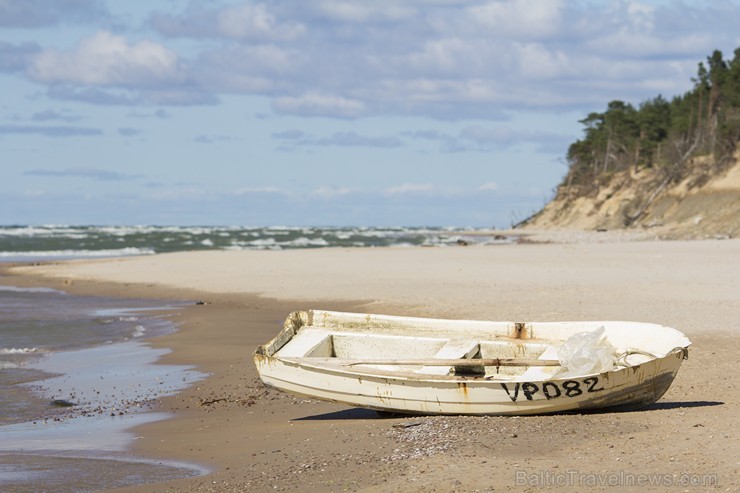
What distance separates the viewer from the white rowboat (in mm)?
9633

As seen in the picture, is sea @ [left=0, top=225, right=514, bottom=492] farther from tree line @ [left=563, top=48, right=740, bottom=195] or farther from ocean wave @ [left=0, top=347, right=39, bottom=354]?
tree line @ [left=563, top=48, right=740, bottom=195]

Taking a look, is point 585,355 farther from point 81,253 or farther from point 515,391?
point 81,253

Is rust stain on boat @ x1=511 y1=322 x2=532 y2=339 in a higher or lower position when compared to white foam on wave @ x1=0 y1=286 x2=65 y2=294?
higher

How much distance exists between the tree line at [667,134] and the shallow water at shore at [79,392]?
4755cm

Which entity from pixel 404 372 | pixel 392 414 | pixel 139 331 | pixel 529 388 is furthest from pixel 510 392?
pixel 139 331

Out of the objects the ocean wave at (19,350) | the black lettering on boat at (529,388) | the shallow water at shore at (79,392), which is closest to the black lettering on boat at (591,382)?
the black lettering on boat at (529,388)

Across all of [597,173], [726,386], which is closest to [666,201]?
[597,173]

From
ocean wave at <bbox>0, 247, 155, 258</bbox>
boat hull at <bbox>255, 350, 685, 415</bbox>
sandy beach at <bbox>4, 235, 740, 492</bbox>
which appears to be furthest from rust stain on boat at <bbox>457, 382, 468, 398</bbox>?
ocean wave at <bbox>0, 247, 155, 258</bbox>

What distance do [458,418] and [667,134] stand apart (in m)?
79.3

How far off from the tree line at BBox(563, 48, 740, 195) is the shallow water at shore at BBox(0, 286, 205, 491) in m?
47.6

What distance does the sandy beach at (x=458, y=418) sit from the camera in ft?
25.4

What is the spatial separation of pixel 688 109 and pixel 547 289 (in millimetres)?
63992

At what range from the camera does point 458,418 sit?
9797mm

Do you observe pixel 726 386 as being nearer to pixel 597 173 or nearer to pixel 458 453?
pixel 458 453
